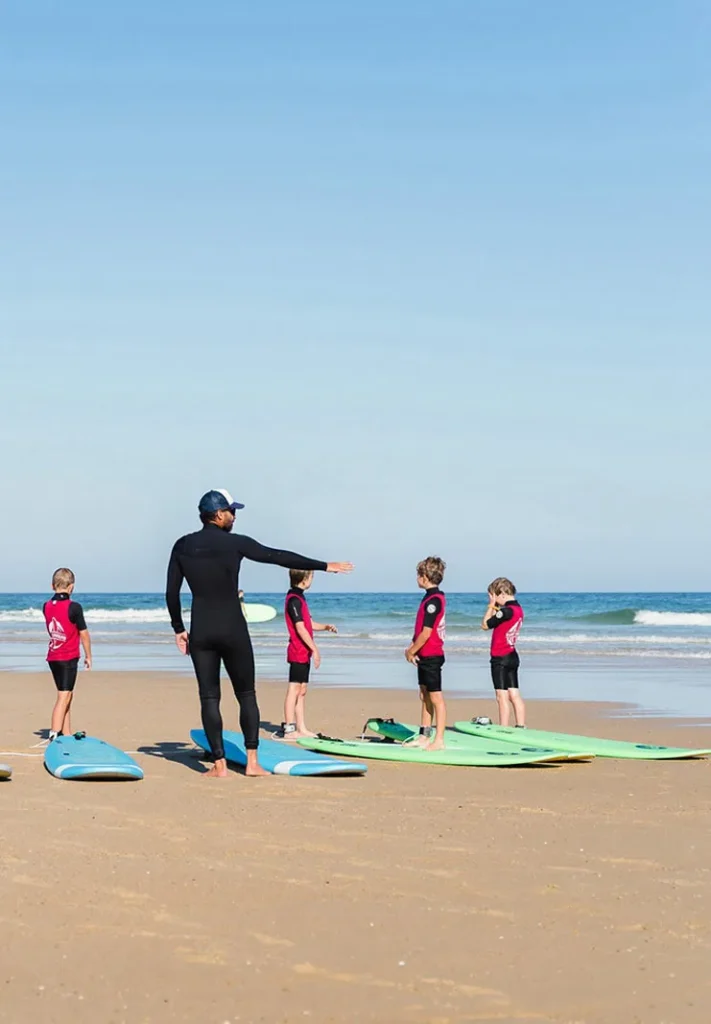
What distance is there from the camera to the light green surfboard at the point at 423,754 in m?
9.59

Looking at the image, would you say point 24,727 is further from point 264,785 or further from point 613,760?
point 613,760

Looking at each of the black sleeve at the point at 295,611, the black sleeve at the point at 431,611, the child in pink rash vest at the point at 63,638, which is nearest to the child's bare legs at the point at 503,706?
A: the black sleeve at the point at 431,611

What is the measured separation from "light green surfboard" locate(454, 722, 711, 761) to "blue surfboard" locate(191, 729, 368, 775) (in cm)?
232

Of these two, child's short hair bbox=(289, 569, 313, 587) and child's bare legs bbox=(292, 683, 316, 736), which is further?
child's bare legs bbox=(292, 683, 316, 736)

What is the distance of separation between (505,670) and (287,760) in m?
3.39

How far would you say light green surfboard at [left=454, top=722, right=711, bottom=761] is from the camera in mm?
10070

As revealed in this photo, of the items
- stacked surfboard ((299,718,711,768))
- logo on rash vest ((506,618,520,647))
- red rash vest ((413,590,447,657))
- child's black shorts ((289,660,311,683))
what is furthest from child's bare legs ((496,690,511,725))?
child's black shorts ((289,660,311,683))

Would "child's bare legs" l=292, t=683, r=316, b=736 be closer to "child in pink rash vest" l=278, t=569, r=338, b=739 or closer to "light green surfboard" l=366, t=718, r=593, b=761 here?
"child in pink rash vest" l=278, t=569, r=338, b=739

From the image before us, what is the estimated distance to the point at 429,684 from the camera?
10.4 metres

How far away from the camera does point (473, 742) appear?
428 inches

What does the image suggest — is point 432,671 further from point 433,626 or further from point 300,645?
point 300,645

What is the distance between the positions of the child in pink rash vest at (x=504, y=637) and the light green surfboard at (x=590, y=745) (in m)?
0.34

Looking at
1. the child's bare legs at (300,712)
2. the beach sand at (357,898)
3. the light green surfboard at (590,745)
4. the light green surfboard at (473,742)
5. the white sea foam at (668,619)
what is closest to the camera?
the beach sand at (357,898)

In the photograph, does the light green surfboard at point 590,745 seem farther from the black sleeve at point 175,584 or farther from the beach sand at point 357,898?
the black sleeve at point 175,584
